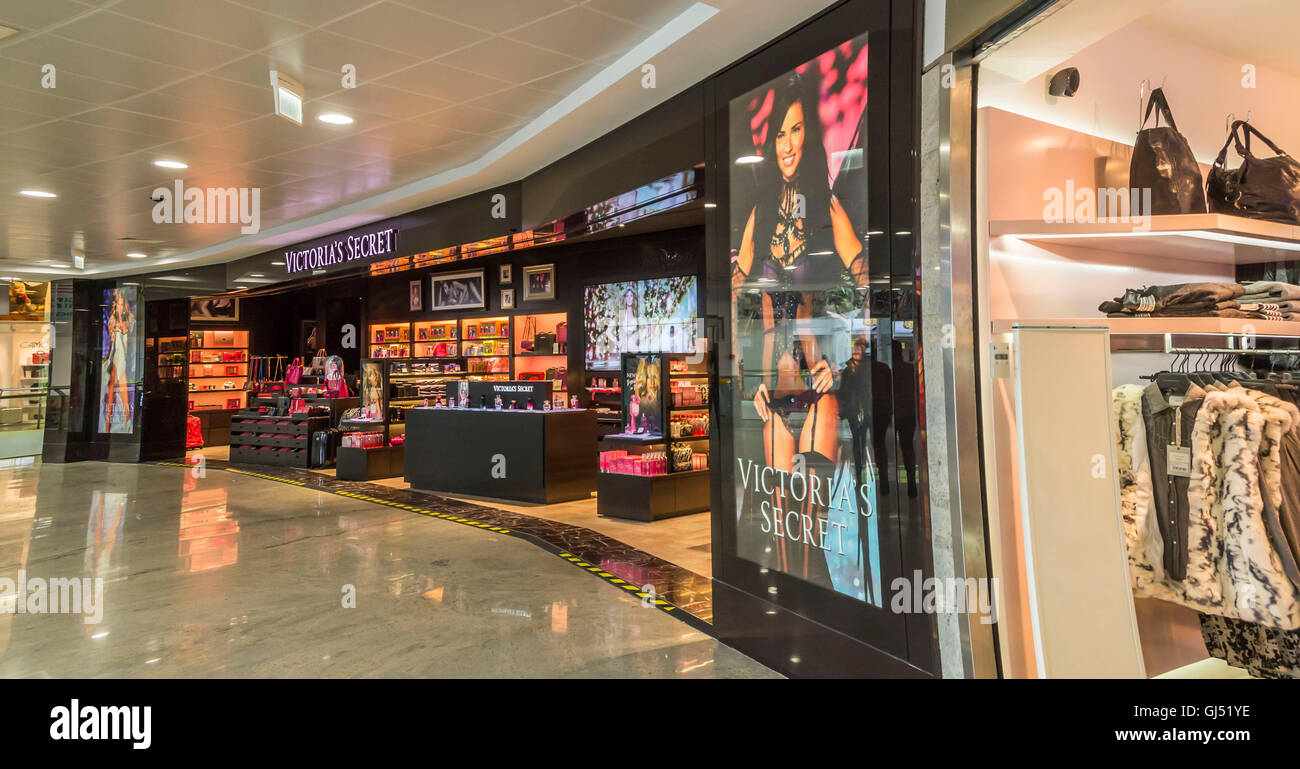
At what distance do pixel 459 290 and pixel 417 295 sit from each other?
1134 mm

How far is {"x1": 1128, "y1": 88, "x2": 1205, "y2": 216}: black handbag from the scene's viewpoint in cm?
276

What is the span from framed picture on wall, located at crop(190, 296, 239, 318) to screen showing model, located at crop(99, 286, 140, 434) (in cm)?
143

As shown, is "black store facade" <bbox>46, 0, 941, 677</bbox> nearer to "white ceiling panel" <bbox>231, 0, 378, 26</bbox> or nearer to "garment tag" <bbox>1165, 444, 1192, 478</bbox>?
"garment tag" <bbox>1165, 444, 1192, 478</bbox>

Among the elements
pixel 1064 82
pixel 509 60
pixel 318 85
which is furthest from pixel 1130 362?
pixel 318 85

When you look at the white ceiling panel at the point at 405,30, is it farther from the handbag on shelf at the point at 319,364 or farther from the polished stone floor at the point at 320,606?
the handbag on shelf at the point at 319,364

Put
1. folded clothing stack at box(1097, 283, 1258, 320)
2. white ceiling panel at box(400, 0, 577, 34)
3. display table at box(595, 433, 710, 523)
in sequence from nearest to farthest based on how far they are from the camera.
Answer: folded clothing stack at box(1097, 283, 1258, 320)
white ceiling panel at box(400, 0, 577, 34)
display table at box(595, 433, 710, 523)

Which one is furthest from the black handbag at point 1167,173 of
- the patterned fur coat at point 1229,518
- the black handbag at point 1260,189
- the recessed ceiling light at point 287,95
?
the recessed ceiling light at point 287,95

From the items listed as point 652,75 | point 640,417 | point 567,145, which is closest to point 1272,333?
point 652,75

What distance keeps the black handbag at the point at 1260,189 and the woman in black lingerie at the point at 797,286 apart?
144 centimetres

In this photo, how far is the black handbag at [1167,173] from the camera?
2756 millimetres

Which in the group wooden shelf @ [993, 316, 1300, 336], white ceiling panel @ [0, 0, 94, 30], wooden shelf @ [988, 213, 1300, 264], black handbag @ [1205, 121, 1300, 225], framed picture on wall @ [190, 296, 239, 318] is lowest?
wooden shelf @ [993, 316, 1300, 336]

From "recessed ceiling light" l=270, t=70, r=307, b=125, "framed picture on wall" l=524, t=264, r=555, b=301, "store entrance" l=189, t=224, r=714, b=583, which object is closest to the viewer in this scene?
"recessed ceiling light" l=270, t=70, r=307, b=125

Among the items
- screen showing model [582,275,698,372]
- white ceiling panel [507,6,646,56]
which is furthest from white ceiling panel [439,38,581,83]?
screen showing model [582,275,698,372]
